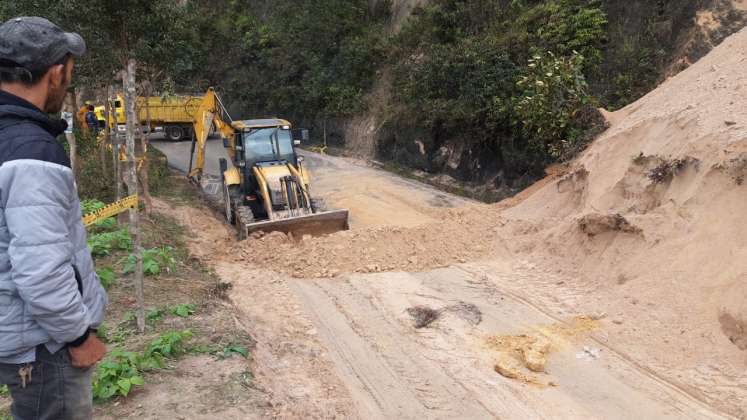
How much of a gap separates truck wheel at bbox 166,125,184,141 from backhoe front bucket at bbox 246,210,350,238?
1560 centimetres

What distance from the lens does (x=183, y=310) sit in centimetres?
639

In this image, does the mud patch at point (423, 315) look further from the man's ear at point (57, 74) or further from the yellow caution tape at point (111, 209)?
the man's ear at point (57, 74)

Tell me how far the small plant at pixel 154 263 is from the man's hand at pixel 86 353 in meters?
4.96

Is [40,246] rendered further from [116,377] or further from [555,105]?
[555,105]

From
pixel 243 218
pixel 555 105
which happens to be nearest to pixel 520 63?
pixel 555 105

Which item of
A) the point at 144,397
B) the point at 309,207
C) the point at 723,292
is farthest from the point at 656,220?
the point at 144,397

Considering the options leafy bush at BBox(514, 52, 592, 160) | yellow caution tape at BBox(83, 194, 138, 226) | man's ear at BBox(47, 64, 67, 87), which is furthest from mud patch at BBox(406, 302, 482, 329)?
leafy bush at BBox(514, 52, 592, 160)

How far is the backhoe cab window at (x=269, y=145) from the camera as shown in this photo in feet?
39.0

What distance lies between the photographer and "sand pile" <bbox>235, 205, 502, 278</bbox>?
9.42 m

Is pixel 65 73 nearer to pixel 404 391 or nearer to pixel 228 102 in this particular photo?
pixel 404 391

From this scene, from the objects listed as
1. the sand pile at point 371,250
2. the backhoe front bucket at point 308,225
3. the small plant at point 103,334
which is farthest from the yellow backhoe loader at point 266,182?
the small plant at point 103,334

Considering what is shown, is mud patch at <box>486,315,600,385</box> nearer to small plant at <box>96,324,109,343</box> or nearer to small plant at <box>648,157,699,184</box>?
small plant at <box>648,157,699,184</box>

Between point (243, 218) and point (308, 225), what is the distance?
A: 4.13ft

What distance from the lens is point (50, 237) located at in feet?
8.04
